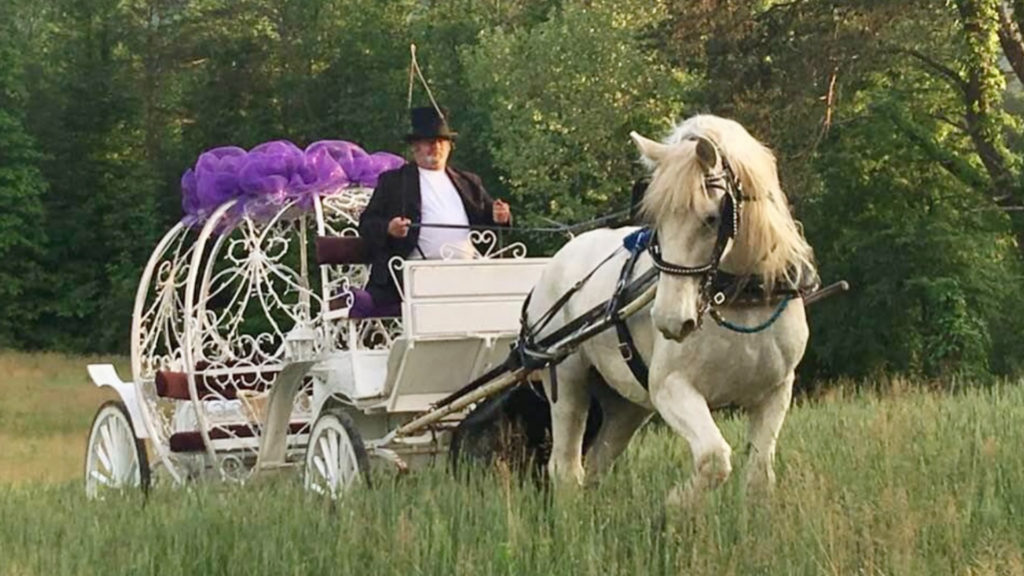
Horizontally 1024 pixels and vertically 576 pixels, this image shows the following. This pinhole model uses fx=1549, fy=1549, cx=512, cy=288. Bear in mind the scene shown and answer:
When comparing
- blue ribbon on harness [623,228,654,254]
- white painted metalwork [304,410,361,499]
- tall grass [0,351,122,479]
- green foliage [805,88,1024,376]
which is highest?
blue ribbon on harness [623,228,654,254]

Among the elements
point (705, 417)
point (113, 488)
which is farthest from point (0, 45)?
point (705, 417)

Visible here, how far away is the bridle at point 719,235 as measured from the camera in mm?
5477

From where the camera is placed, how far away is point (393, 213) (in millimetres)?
8242

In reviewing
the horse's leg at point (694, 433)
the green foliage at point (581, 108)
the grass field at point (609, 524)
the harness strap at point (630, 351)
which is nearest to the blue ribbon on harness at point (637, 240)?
the harness strap at point (630, 351)

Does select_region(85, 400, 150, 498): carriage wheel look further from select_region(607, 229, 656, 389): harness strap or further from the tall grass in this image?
the tall grass

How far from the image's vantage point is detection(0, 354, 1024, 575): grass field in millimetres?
4898

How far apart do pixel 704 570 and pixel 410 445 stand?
3.53m

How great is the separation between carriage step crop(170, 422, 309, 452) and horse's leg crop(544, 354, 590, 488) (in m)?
2.30

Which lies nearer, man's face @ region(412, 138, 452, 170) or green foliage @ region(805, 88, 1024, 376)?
man's face @ region(412, 138, 452, 170)

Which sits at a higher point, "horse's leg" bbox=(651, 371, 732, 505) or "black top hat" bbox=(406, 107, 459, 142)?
"black top hat" bbox=(406, 107, 459, 142)

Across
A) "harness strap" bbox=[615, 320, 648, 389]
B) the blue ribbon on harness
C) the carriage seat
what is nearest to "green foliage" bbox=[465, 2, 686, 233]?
the carriage seat

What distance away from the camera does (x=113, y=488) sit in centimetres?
838

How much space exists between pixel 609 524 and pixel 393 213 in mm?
3172

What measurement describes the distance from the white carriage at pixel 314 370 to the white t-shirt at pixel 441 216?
0.46 feet
